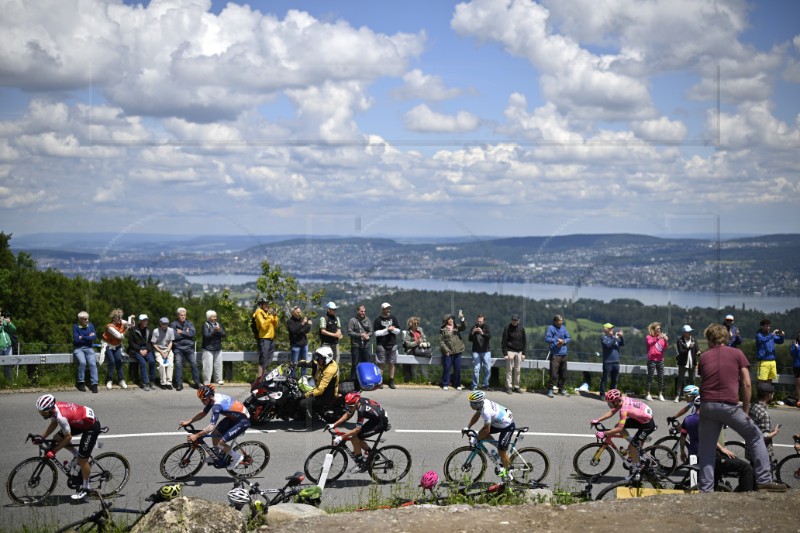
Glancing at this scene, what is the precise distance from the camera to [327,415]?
15.9 metres

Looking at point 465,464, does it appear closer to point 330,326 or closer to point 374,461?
point 374,461

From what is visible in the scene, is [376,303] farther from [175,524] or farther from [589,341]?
[175,524]

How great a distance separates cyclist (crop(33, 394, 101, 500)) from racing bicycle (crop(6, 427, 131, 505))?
3.1 inches

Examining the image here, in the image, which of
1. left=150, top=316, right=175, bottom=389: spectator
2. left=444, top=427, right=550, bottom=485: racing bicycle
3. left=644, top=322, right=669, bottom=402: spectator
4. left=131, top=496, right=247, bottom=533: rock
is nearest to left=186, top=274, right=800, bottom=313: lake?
left=644, top=322, right=669, bottom=402: spectator

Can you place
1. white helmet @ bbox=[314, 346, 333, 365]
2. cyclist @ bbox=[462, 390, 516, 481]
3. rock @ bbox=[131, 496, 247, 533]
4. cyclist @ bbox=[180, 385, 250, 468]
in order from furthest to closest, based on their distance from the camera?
white helmet @ bbox=[314, 346, 333, 365] → cyclist @ bbox=[180, 385, 250, 468] → cyclist @ bbox=[462, 390, 516, 481] → rock @ bbox=[131, 496, 247, 533]

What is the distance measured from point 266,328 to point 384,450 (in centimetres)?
769

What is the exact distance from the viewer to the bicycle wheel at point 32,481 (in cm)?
1145

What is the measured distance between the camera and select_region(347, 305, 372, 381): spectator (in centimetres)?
1992

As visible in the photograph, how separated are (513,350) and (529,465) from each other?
779cm

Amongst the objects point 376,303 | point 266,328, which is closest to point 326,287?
point 376,303

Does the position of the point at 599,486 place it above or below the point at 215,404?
below

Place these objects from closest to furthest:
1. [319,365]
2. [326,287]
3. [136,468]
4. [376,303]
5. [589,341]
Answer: [136,468]
[319,365]
[589,341]
[376,303]
[326,287]

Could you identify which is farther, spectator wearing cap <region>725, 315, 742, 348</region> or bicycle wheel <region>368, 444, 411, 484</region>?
spectator wearing cap <region>725, 315, 742, 348</region>

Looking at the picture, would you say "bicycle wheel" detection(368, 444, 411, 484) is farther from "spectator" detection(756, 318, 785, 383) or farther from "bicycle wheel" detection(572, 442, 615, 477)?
"spectator" detection(756, 318, 785, 383)
